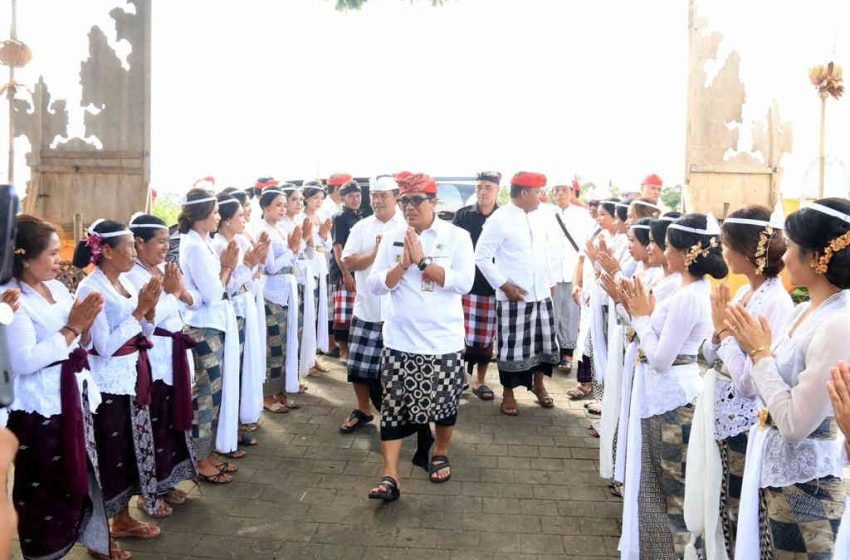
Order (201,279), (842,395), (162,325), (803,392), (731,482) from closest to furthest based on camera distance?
(842,395) < (803,392) < (731,482) < (162,325) < (201,279)

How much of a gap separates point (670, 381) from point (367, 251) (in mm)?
2850

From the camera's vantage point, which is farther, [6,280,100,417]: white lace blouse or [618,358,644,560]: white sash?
[618,358,644,560]: white sash

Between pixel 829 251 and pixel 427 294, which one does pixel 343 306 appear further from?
pixel 829 251

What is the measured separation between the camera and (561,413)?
619 centimetres

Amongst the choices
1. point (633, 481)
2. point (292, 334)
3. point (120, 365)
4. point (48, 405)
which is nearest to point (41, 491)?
point (48, 405)

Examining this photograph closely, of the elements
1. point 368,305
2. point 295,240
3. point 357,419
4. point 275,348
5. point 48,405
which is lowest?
point 357,419

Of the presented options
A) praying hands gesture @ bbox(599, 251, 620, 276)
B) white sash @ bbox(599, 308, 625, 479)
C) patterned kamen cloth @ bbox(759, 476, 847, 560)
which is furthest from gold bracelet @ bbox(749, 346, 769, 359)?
praying hands gesture @ bbox(599, 251, 620, 276)

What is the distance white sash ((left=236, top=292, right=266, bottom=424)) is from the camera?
515 cm

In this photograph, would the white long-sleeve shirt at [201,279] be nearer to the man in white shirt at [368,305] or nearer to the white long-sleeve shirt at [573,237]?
the man in white shirt at [368,305]

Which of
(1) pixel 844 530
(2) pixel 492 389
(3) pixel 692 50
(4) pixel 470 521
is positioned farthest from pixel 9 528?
(3) pixel 692 50

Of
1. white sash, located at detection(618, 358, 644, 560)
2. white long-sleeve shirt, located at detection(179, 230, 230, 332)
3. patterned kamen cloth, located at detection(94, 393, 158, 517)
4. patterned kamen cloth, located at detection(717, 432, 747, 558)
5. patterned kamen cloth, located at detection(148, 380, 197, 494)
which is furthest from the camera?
white long-sleeve shirt, located at detection(179, 230, 230, 332)

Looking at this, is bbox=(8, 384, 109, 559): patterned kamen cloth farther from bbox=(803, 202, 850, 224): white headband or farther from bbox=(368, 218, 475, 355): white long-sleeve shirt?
bbox=(803, 202, 850, 224): white headband

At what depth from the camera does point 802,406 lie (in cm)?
218

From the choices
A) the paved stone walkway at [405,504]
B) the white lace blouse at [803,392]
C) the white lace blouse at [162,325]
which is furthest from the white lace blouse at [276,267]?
the white lace blouse at [803,392]
